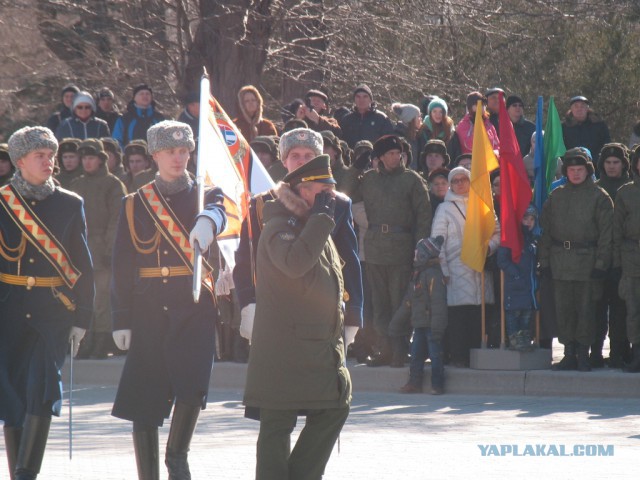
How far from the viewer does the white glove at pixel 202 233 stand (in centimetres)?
748

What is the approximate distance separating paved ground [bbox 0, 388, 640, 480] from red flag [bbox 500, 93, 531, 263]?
4.60ft

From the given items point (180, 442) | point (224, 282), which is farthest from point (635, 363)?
point (180, 442)

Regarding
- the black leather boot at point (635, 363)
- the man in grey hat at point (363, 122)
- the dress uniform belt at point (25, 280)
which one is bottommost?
the black leather boot at point (635, 363)

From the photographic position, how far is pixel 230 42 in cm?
1784

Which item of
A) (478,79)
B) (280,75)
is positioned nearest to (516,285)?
(280,75)

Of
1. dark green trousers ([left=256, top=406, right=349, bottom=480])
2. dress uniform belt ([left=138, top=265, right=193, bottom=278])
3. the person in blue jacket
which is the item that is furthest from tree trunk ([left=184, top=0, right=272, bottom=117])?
dark green trousers ([left=256, top=406, right=349, bottom=480])

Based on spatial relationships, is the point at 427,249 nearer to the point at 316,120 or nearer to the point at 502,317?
the point at 502,317

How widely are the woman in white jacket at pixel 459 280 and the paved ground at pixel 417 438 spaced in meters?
0.76

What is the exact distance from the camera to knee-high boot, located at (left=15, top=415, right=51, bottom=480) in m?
7.54

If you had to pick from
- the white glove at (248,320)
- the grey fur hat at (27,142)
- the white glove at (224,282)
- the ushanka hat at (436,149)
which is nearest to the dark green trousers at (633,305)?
the ushanka hat at (436,149)

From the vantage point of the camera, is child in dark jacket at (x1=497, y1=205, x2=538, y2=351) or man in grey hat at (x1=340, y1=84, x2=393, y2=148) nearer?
child in dark jacket at (x1=497, y1=205, x2=538, y2=351)

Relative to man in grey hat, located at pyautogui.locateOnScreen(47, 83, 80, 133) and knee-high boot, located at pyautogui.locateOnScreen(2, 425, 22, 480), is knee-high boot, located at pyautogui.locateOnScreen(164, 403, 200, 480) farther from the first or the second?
man in grey hat, located at pyautogui.locateOnScreen(47, 83, 80, 133)

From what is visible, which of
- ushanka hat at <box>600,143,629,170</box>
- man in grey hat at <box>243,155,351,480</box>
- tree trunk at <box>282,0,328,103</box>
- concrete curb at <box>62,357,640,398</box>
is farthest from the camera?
tree trunk at <box>282,0,328,103</box>

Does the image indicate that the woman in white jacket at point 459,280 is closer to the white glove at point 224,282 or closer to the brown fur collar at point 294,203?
the white glove at point 224,282
